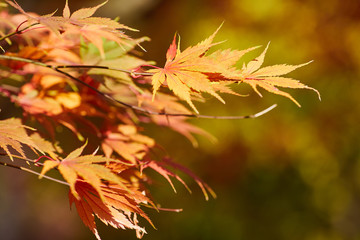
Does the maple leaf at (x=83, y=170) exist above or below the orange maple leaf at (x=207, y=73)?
below

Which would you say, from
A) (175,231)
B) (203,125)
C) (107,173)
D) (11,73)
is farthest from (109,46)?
(175,231)

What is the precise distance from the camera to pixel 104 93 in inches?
35.0

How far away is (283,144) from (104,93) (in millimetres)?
2454

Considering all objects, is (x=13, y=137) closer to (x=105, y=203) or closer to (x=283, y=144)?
(x=105, y=203)

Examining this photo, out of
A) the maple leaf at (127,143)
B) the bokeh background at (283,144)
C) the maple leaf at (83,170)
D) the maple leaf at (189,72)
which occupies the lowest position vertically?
the bokeh background at (283,144)

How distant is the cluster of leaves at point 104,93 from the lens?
0.66 metres

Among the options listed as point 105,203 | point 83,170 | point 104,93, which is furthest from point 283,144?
point 83,170

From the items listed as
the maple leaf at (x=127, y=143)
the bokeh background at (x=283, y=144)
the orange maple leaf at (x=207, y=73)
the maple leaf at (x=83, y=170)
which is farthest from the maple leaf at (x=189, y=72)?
the bokeh background at (x=283, y=144)

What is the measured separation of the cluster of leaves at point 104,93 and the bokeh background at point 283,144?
210cm

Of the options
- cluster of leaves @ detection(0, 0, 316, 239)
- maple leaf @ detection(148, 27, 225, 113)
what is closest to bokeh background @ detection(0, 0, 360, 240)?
cluster of leaves @ detection(0, 0, 316, 239)

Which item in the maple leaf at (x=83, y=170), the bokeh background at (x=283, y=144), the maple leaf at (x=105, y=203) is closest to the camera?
the maple leaf at (x=83, y=170)

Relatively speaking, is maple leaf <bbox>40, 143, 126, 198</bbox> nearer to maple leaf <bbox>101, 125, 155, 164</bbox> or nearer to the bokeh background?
maple leaf <bbox>101, 125, 155, 164</bbox>

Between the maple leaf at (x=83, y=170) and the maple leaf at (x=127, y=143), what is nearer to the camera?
the maple leaf at (x=83, y=170)

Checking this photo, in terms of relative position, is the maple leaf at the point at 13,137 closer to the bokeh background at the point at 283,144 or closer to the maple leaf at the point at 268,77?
the maple leaf at the point at 268,77
